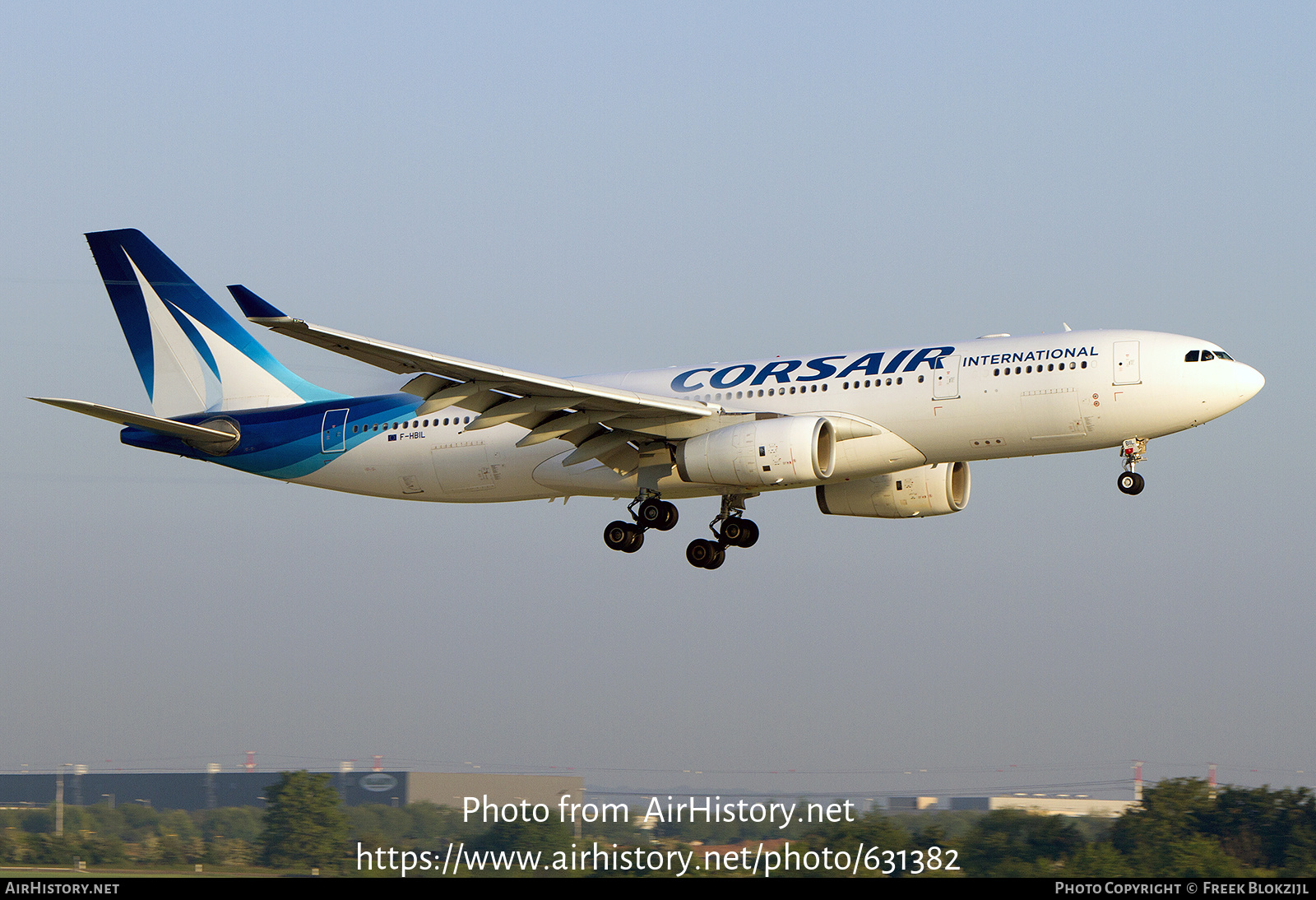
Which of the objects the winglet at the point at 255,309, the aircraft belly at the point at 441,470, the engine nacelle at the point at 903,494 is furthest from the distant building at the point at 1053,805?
the winglet at the point at 255,309

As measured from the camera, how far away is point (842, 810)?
39062mm

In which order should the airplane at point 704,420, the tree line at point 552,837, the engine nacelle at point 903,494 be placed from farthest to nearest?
1. the engine nacelle at point 903,494
2. the tree line at point 552,837
3. the airplane at point 704,420

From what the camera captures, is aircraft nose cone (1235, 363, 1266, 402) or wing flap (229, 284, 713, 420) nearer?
wing flap (229, 284, 713, 420)

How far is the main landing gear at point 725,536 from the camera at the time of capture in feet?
135

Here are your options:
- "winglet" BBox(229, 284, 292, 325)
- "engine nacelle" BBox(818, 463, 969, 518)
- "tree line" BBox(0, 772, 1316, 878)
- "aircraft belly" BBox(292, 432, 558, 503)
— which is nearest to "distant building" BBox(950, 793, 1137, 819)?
"tree line" BBox(0, 772, 1316, 878)

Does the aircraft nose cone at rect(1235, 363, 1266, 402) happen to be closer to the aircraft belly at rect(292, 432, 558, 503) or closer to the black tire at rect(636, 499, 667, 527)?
the black tire at rect(636, 499, 667, 527)

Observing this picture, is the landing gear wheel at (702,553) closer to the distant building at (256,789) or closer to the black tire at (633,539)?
the black tire at (633,539)

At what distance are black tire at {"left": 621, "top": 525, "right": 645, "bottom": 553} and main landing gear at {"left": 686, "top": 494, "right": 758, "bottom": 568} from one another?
194cm

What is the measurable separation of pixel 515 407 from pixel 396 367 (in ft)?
11.0

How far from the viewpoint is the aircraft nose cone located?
116ft

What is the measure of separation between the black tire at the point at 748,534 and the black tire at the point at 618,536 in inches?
126

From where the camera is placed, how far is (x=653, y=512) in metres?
39.5

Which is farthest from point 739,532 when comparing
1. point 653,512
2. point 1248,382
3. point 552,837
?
point 1248,382
